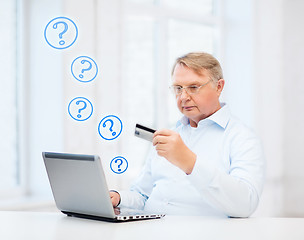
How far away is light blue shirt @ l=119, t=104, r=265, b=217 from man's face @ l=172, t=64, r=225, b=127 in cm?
5

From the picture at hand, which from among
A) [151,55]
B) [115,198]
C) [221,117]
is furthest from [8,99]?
[221,117]

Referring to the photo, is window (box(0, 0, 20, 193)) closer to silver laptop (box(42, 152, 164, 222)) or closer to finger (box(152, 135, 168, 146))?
silver laptop (box(42, 152, 164, 222))

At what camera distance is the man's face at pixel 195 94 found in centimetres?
186

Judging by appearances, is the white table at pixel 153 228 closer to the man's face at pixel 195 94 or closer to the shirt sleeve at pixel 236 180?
the shirt sleeve at pixel 236 180

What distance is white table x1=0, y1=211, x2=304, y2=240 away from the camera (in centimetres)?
122

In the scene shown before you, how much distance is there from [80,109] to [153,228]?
5.22 feet

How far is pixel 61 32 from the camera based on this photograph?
279 centimetres

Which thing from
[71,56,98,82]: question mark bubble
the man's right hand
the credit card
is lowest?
the man's right hand

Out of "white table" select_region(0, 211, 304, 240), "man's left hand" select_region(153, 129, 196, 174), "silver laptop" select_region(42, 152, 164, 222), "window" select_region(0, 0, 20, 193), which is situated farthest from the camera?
"window" select_region(0, 0, 20, 193)

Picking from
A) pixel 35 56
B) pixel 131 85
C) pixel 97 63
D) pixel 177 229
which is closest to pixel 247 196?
pixel 177 229

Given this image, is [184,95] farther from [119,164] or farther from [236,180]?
[119,164]

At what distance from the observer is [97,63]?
9.80 ft

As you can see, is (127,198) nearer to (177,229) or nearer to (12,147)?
(177,229)

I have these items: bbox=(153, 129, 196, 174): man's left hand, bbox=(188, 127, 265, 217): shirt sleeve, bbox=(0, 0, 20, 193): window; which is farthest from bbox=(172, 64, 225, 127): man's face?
bbox=(0, 0, 20, 193): window
